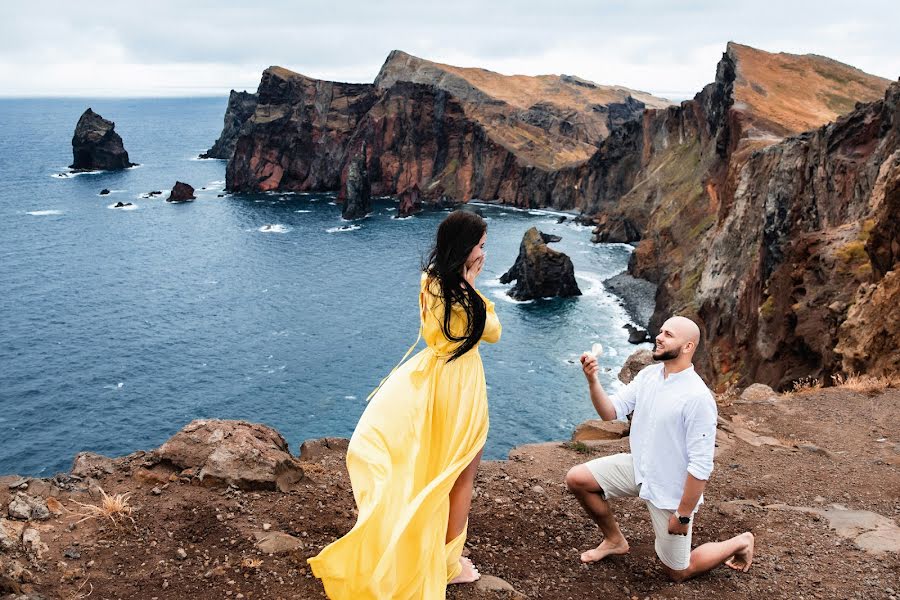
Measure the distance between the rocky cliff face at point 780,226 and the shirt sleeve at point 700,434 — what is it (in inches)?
478

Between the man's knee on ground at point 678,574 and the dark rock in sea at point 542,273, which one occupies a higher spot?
the man's knee on ground at point 678,574

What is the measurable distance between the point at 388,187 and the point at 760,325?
4144 inches

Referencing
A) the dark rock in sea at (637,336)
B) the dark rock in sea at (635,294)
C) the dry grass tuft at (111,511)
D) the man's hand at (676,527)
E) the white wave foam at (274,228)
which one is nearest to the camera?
the man's hand at (676,527)

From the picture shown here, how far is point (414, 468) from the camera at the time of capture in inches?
239

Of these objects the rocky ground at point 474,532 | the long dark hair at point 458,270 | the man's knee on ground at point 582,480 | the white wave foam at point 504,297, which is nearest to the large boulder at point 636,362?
the rocky ground at point 474,532

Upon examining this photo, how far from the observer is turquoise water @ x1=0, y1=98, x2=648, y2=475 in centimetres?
3997

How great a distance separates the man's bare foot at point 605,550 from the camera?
7.28 metres

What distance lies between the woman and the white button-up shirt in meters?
1.50

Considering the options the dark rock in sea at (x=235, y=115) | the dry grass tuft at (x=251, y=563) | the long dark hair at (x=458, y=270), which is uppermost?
the dark rock in sea at (x=235, y=115)

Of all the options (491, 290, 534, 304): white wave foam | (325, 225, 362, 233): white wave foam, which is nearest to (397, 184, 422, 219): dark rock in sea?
(325, 225, 362, 233): white wave foam

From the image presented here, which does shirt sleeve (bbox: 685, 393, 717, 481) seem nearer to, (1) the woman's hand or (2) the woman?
(2) the woman

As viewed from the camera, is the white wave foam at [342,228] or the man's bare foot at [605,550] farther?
the white wave foam at [342,228]

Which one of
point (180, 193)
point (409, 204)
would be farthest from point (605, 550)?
point (180, 193)

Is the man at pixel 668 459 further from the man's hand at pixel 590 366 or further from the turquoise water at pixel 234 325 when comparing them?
the turquoise water at pixel 234 325
